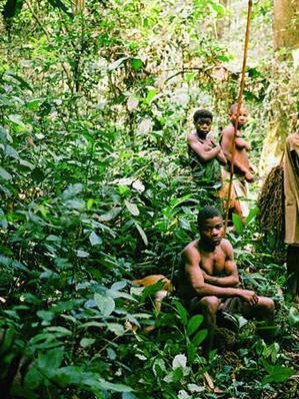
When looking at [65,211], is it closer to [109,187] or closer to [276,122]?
[109,187]

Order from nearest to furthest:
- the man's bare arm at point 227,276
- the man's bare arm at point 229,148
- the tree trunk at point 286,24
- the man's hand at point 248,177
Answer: the man's bare arm at point 227,276 → the man's bare arm at point 229,148 → the man's hand at point 248,177 → the tree trunk at point 286,24

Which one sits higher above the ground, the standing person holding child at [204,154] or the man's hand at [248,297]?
the standing person holding child at [204,154]

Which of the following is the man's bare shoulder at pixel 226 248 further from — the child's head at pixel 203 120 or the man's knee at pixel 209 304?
the child's head at pixel 203 120

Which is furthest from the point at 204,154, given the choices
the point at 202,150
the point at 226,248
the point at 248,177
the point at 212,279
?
the point at 212,279

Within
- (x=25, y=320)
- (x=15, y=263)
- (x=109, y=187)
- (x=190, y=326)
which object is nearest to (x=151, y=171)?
(x=109, y=187)

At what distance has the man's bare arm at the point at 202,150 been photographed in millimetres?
6777

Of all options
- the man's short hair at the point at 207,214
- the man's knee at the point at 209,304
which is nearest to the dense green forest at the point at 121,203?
the man's knee at the point at 209,304

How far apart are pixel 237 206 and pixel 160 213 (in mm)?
1788

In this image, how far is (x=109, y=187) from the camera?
462cm

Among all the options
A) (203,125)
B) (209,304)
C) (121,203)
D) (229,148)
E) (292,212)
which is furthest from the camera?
(229,148)

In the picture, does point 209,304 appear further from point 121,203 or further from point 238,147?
point 238,147

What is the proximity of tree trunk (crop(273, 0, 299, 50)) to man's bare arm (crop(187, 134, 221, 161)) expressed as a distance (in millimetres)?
2424

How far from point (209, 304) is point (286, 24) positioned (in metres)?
5.27

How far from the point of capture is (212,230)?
4.70 m
